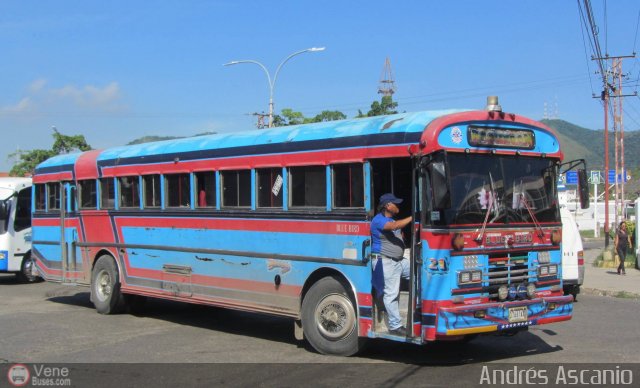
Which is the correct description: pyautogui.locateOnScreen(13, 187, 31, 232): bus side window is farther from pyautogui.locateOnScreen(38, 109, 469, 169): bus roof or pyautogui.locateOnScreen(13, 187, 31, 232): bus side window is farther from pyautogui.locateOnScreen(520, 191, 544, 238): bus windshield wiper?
pyautogui.locateOnScreen(520, 191, 544, 238): bus windshield wiper

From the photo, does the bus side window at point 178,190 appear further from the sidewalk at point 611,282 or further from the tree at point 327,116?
the tree at point 327,116

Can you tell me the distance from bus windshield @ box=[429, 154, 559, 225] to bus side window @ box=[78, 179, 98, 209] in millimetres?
8407

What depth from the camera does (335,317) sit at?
9078 millimetres

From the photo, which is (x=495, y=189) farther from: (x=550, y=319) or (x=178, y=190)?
(x=178, y=190)

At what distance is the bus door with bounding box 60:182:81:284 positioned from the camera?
1470 centimetres

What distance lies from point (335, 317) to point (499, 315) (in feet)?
6.83

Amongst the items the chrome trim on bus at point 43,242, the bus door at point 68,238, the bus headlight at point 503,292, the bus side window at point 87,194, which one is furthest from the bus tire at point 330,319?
the chrome trim on bus at point 43,242

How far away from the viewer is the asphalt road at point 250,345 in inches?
337

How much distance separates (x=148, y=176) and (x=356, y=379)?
6500 millimetres

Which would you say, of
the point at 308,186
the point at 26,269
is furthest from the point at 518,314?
the point at 26,269

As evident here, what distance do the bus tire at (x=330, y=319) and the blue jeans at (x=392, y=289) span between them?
62 centimetres

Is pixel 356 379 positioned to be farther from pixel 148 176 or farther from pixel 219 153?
pixel 148 176

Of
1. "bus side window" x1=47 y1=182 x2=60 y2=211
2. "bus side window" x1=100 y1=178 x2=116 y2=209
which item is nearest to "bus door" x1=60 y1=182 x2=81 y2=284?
"bus side window" x1=47 y1=182 x2=60 y2=211

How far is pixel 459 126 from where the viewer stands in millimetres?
8320
